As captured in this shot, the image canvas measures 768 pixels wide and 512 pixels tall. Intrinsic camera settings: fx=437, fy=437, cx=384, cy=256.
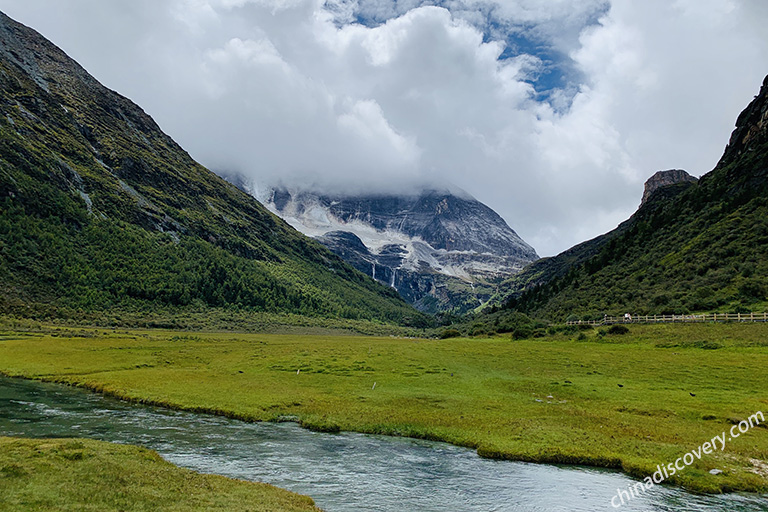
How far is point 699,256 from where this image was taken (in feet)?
357

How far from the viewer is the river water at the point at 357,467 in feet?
69.4

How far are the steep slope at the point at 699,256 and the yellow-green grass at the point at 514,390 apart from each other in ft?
74.8

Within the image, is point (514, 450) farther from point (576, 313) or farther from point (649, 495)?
point (576, 313)

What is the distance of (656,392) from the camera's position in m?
42.2

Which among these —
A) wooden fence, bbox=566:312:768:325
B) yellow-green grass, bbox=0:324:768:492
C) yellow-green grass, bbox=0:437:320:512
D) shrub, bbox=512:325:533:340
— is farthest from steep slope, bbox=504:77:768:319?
yellow-green grass, bbox=0:437:320:512

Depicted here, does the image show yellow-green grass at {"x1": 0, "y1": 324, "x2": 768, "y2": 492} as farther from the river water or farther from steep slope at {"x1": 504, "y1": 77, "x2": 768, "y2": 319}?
steep slope at {"x1": 504, "y1": 77, "x2": 768, "y2": 319}

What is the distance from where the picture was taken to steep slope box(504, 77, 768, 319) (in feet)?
299

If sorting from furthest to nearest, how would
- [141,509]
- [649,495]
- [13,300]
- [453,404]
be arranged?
[13,300]
[453,404]
[649,495]
[141,509]

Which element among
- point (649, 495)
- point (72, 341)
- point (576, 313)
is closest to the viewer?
point (649, 495)

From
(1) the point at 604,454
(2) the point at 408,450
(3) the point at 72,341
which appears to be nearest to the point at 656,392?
(1) the point at 604,454

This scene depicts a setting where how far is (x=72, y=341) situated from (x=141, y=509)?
94.4m

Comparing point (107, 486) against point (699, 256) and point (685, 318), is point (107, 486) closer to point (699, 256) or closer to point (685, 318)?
point (685, 318)

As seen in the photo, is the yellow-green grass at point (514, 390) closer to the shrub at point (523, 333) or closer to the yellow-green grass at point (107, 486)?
the yellow-green grass at point (107, 486)

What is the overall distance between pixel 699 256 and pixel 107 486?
12830 centimetres
